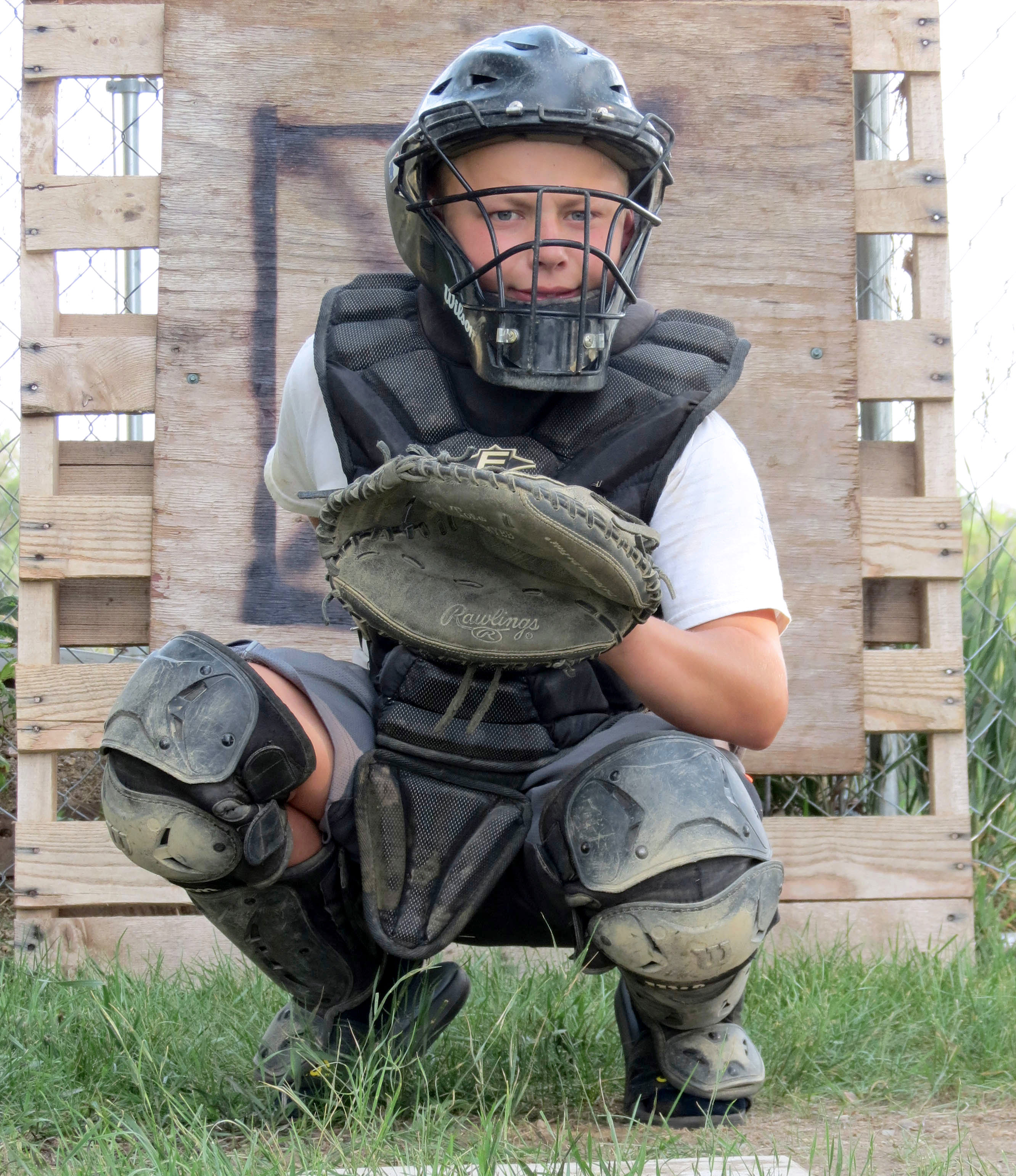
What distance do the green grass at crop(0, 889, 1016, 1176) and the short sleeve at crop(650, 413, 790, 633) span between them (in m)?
→ 0.69

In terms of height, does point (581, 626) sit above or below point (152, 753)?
above

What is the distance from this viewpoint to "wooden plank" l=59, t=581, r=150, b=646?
3.30 m

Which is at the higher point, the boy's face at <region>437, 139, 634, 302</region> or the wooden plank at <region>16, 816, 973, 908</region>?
the boy's face at <region>437, 139, 634, 302</region>

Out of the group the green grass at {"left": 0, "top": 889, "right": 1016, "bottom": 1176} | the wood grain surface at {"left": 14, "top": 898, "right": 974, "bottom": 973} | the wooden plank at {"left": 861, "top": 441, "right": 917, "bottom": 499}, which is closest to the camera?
the green grass at {"left": 0, "top": 889, "right": 1016, "bottom": 1176}

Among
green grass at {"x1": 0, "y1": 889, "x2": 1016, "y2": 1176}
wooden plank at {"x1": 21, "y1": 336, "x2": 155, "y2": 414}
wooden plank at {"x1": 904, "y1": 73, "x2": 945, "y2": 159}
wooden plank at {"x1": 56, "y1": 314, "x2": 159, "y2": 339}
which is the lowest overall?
green grass at {"x1": 0, "y1": 889, "x2": 1016, "y2": 1176}

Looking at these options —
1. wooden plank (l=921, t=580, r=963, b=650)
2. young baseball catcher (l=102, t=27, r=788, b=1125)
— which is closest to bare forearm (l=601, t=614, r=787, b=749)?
young baseball catcher (l=102, t=27, r=788, b=1125)

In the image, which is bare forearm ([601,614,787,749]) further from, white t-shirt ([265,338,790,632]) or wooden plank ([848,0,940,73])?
wooden plank ([848,0,940,73])

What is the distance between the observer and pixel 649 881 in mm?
1749

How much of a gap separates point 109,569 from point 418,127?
161 cm

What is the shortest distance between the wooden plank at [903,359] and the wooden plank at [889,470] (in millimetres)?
151

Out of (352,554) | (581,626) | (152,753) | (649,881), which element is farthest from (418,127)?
(649,881)

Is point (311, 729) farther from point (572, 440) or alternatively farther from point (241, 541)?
point (241, 541)

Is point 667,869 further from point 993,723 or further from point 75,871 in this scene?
point 993,723

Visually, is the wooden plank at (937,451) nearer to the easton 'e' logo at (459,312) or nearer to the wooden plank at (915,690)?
the wooden plank at (915,690)
